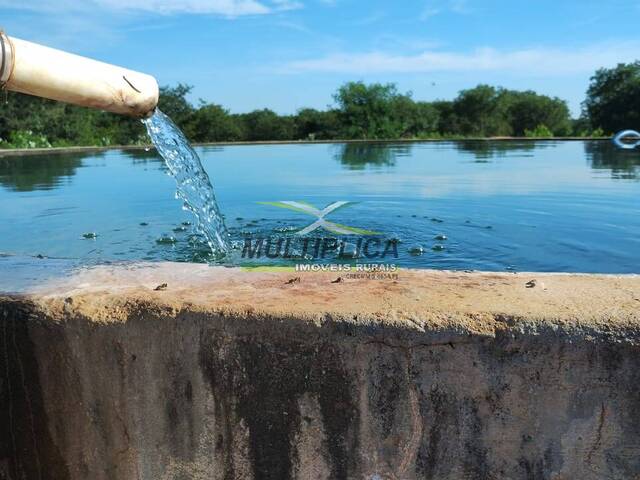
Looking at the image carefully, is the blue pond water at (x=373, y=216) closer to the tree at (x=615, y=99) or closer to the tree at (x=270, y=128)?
the tree at (x=615, y=99)

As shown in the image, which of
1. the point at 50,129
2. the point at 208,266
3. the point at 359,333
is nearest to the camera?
the point at 359,333

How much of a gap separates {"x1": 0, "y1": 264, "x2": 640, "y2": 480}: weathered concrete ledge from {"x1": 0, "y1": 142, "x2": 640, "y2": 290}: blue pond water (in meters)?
0.41

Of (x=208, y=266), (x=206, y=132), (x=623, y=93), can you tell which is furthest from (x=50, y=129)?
(x=623, y=93)

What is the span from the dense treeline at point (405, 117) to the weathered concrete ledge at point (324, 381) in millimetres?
22851

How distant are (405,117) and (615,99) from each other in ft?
31.3

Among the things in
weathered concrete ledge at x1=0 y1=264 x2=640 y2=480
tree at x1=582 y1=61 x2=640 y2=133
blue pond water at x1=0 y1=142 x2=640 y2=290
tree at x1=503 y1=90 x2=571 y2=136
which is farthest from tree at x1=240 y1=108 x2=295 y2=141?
weathered concrete ledge at x1=0 y1=264 x2=640 y2=480

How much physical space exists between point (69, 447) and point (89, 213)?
5.12 metres

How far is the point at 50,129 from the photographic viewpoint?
2125 centimetres

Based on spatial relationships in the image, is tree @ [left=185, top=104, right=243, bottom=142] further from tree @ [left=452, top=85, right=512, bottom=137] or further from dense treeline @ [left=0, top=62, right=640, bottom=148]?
tree @ [left=452, top=85, right=512, bottom=137]

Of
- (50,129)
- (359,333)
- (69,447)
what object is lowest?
(69,447)

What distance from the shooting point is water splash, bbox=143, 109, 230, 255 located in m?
3.37

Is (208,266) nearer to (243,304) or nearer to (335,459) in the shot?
(243,304)

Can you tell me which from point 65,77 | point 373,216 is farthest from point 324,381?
point 373,216

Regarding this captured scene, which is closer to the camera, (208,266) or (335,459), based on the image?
(335,459)
